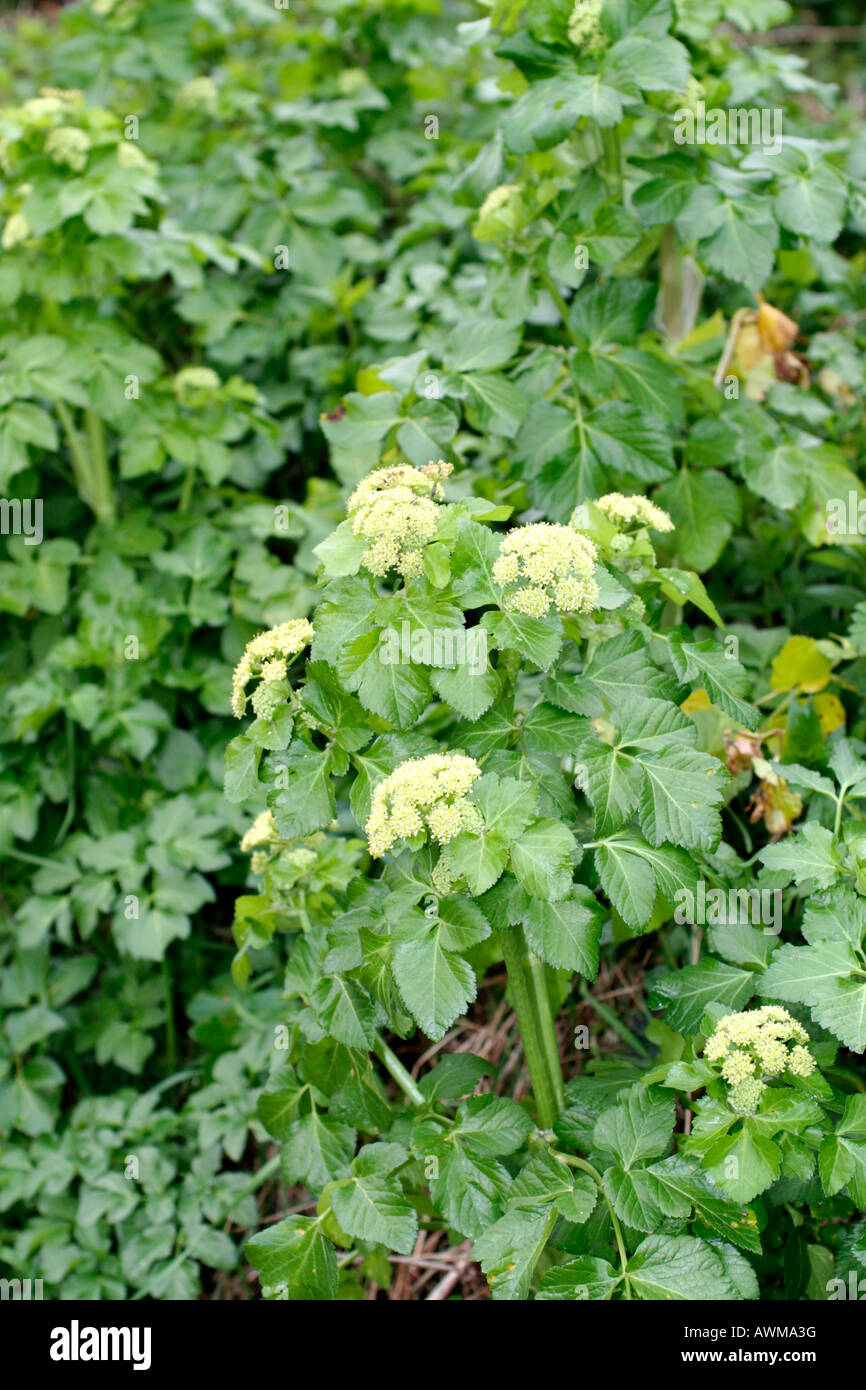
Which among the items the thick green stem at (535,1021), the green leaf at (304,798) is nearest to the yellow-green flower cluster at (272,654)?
the green leaf at (304,798)

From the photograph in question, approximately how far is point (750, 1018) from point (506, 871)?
1.14 ft

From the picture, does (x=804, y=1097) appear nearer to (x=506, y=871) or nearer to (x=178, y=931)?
(x=506, y=871)

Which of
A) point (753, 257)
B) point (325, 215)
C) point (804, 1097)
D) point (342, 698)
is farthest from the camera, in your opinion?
point (325, 215)

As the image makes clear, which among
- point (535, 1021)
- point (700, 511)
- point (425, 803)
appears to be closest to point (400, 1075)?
point (535, 1021)

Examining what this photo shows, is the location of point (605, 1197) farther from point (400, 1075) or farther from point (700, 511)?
point (700, 511)

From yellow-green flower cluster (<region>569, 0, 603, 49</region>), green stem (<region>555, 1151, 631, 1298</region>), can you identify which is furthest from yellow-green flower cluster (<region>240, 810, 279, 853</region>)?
yellow-green flower cluster (<region>569, 0, 603, 49</region>)

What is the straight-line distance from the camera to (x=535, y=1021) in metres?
1.63

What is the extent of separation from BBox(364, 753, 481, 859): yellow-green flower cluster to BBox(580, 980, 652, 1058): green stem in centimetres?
85

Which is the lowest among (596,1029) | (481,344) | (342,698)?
(596,1029)

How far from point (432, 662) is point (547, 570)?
0.60 feet

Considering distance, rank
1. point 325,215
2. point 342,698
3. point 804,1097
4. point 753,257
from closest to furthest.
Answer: point 804,1097
point 342,698
point 753,257
point 325,215
